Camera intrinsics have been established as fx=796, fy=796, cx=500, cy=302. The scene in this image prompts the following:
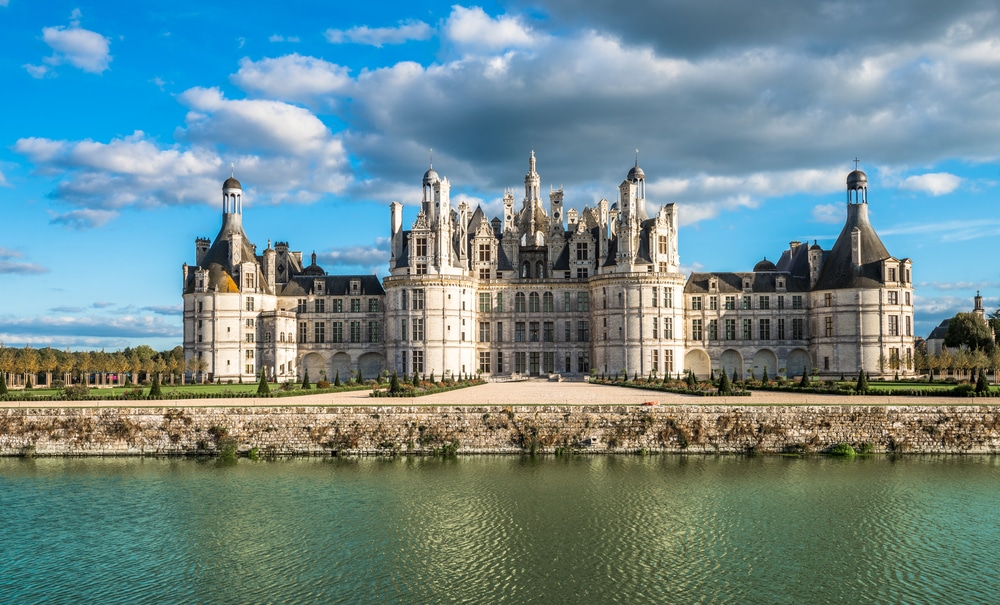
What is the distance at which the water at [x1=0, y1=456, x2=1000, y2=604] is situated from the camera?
63.9 ft

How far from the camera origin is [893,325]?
69.5m

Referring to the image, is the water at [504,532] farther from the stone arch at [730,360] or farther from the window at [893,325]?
the stone arch at [730,360]

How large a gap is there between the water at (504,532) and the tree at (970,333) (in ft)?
161

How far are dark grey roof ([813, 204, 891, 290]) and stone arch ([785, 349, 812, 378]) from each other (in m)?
6.32

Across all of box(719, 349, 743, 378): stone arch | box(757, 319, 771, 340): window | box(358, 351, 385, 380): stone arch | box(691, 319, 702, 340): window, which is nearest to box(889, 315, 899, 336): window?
box(757, 319, 771, 340): window

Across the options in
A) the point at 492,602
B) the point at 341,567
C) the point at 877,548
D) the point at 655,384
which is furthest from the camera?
the point at 655,384

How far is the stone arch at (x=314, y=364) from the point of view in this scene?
78188 mm

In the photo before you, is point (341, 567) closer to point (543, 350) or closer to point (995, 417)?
point (995, 417)

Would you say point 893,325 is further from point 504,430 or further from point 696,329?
point 504,430

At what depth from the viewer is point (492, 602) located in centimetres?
1853

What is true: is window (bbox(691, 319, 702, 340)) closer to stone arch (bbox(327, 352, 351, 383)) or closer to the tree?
the tree

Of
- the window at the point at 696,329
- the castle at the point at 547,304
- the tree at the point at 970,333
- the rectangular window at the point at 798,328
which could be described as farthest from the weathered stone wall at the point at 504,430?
the tree at the point at 970,333

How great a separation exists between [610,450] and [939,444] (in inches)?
601

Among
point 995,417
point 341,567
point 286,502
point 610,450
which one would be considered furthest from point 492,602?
point 995,417
